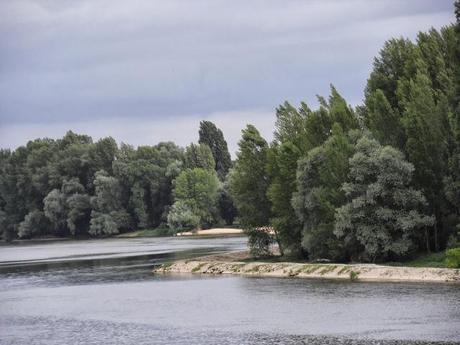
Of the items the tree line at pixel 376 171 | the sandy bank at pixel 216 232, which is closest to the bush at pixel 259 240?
the tree line at pixel 376 171

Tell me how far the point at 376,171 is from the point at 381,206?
3.14 meters

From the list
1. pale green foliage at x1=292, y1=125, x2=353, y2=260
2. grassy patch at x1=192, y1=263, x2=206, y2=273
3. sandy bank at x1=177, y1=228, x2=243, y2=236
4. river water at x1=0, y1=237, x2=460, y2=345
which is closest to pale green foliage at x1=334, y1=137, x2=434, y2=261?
pale green foliage at x1=292, y1=125, x2=353, y2=260

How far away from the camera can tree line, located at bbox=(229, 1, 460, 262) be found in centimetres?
7644

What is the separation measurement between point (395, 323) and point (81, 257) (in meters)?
89.1

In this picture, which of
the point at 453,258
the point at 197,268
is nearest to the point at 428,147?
the point at 453,258

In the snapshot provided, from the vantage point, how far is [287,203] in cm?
9294

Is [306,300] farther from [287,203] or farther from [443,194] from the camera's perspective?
[287,203]

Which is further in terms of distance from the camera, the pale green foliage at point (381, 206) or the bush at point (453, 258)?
the pale green foliage at point (381, 206)

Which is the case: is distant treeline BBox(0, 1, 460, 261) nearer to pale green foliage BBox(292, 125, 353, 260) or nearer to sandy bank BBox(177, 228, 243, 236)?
pale green foliage BBox(292, 125, 353, 260)

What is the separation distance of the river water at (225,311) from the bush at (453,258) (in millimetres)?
4598

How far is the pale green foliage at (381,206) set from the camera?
75.9 metres

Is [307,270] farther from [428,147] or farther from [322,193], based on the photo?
[428,147]

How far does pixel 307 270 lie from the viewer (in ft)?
266

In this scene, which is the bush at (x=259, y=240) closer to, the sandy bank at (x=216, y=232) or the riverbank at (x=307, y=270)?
the riverbank at (x=307, y=270)
